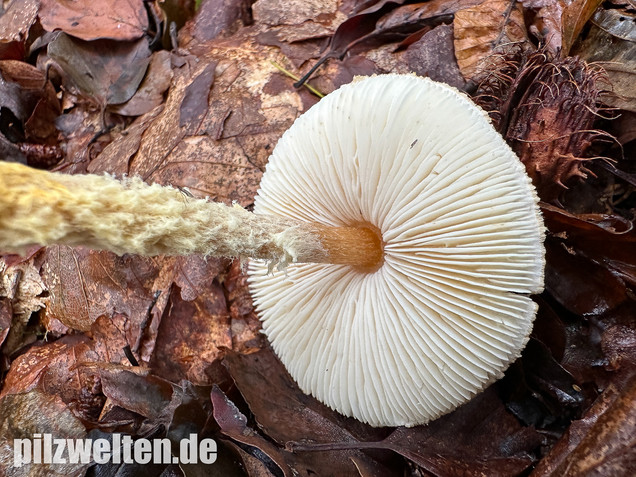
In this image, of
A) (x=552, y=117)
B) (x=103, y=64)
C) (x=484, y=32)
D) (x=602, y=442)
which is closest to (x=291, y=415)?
(x=602, y=442)

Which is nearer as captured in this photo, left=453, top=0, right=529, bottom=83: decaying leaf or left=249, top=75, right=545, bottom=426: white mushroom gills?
left=249, top=75, right=545, bottom=426: white mushroom gills

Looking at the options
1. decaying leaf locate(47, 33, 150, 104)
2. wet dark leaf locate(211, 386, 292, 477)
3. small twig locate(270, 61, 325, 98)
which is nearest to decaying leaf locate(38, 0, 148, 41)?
decaying leaf locate(47, 33, 150, 104)

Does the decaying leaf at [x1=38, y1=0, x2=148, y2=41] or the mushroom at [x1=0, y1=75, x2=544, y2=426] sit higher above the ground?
the decaying leaf at [x1=38, y1=0, x2=148, y2=41]

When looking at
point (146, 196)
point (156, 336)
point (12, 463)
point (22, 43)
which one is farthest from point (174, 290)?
point (22, 43)

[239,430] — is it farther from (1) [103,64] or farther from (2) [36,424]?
(1) [103,64]

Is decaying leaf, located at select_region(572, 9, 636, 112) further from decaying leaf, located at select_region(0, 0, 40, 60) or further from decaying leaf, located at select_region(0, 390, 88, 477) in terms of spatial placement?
decaying leaf, located at select_region(0, 0, 40, 60)

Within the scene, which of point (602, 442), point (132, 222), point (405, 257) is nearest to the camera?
point (132, 222)
